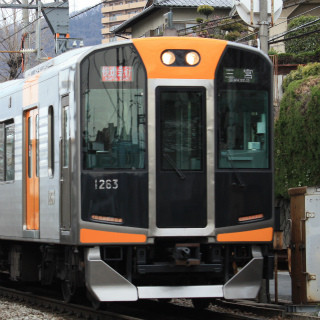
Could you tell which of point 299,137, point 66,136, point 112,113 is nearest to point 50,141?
point 66,136

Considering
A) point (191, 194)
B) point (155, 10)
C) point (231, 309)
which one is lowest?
point (231, 309)

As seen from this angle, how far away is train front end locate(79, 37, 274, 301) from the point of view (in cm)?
987

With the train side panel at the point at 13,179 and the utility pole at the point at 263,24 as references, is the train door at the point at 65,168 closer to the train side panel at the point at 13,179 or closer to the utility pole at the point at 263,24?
the train side panel at the point at 13,179

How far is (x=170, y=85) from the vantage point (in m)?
10.1

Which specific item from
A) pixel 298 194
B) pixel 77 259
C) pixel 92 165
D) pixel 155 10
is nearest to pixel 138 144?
pixel 92 165

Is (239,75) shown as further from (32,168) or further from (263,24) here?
(32,168)

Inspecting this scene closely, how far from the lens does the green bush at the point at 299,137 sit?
53.2ft

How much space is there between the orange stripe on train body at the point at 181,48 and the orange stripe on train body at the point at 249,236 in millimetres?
1753

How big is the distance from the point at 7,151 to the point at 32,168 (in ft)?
4.66

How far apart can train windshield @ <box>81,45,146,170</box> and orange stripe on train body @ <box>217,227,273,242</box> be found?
1.18 m

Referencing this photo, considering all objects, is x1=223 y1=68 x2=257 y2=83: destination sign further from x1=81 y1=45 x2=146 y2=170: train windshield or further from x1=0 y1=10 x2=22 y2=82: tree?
x1=0 y1=10 x2=22 y2=82: tree

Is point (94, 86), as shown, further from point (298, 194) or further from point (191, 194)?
point (298, 194)

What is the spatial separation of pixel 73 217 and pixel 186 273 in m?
1.41

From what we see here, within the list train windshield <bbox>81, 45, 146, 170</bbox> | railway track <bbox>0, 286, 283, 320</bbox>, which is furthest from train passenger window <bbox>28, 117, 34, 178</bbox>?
train windshield <bbox>81, 45, 146, 170</bbox>
